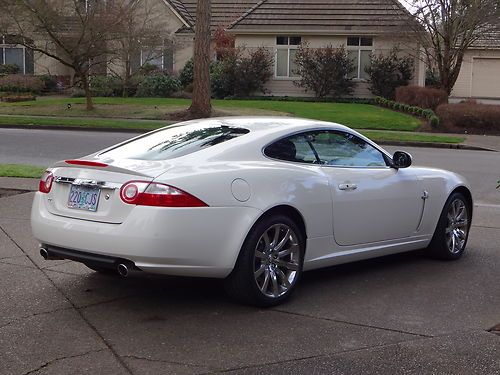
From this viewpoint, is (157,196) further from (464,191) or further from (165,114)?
(165,114)

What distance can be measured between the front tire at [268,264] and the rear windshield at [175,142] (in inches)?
34.5

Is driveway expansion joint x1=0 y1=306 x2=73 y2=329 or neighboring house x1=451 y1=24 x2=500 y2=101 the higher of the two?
neighboring house x1=451 y1=24 x2=500 y2=101

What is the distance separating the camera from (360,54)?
35.6 metres

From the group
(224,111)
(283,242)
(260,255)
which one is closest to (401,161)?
(283,242)

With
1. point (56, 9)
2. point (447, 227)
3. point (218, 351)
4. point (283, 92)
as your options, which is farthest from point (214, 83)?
point (218, 351)

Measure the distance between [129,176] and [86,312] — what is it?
3.50 feet

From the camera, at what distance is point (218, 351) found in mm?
4418

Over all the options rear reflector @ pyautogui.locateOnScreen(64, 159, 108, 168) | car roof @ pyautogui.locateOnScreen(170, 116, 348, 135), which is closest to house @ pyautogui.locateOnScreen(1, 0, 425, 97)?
car roof @ pyautogui.locateOnScreen(170, 116, 348, 135)

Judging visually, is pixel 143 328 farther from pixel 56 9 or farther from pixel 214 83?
pixel 214 83

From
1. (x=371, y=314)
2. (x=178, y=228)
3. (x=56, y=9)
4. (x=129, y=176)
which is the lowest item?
(x=371, y=314)

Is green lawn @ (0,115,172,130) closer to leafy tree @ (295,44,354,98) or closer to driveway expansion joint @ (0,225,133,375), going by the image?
leafy tree @ (295,44,354,98)

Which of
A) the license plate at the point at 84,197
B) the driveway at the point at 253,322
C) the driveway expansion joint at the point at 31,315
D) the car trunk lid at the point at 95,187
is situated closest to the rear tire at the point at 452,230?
the driveway at the point at 253,322

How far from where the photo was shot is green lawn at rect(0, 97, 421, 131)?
2483cm

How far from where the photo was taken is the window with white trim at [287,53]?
118 ft
